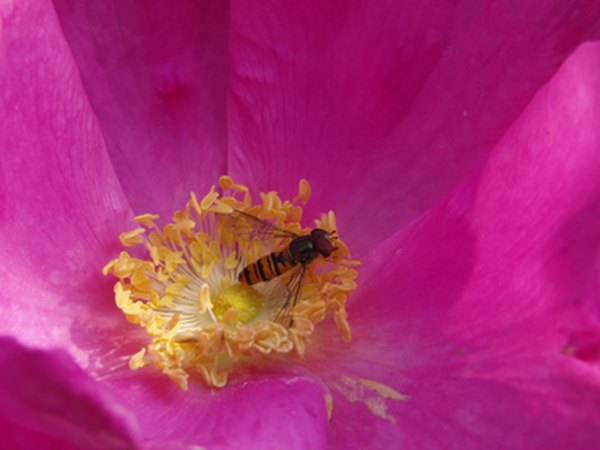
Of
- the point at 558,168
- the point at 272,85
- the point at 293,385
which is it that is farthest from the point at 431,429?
the point at 272,85

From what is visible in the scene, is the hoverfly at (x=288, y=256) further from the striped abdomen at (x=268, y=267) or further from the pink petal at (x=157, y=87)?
the pink petal at (x=157, y=87)

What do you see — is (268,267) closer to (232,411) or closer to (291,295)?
(291,295)

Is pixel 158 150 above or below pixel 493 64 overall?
above

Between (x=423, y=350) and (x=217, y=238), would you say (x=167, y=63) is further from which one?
(x=423, y=350)

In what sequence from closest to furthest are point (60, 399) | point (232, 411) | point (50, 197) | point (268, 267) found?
point (60, 399)
point (232, 411)
point (50, 197)
point (268, 267)

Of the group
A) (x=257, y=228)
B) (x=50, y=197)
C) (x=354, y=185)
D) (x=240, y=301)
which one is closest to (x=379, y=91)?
(x=354, y=185)

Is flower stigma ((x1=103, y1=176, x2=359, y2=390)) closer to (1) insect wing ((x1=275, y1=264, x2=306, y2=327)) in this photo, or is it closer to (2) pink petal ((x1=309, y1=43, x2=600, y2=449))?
(1) insect wing ((x1=275, y1=264, x2=306, y2=327))
